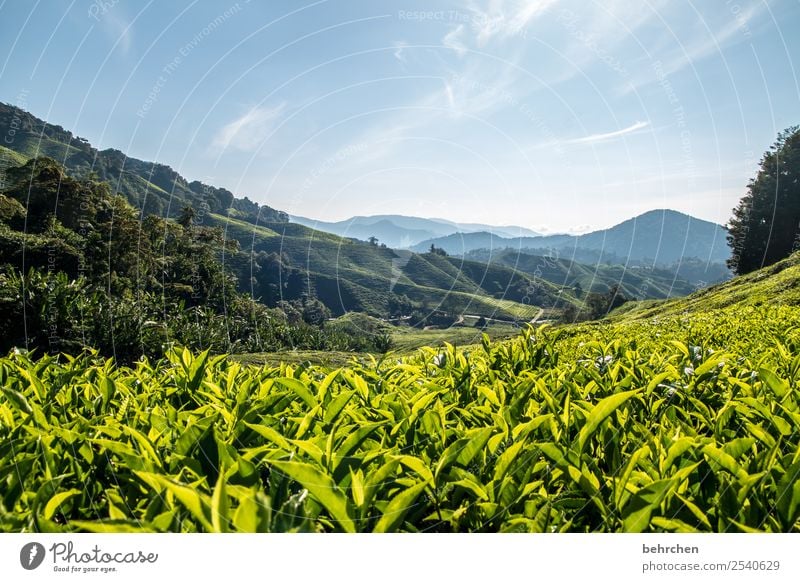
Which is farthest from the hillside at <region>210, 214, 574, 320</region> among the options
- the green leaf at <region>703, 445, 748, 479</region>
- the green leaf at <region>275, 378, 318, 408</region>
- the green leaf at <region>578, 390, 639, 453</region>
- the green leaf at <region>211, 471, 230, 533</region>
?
the green leaf at <region>211, 471, 230, 533</region>

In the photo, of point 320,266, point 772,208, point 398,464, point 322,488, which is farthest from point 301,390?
point 320,266

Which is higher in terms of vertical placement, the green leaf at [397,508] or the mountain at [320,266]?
the mountain at [320,266]

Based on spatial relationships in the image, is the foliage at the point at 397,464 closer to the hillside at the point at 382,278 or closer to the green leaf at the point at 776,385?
the green leaf at the point at 776,385

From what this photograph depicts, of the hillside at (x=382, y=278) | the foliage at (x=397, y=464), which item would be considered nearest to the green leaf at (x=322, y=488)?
the foliage at (x=397, y=464)

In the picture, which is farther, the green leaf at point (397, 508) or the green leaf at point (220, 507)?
the green leaf at point (397, 508)

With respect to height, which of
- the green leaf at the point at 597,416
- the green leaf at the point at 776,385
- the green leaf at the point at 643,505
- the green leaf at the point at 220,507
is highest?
the green leaf at the point at 776,385

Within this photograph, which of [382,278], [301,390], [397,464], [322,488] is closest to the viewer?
[322,488]

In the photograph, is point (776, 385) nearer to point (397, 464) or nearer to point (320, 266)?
point (397, 464)

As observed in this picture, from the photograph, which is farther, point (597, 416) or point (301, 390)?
point (301, 390)

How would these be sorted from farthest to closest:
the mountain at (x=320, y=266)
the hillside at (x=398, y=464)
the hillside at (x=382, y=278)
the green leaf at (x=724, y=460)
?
the hillside at (x=382, y=278) → the mountain at (x=320, y=266) → the green leaf at (x=724, y=460) → the hillside at (x=398, y=464)

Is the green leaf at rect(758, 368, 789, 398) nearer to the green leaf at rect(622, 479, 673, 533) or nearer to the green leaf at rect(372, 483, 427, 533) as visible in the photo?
the green leaf at rect(622, 479, 673, 533)

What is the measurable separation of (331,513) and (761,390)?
2050 millimetres
